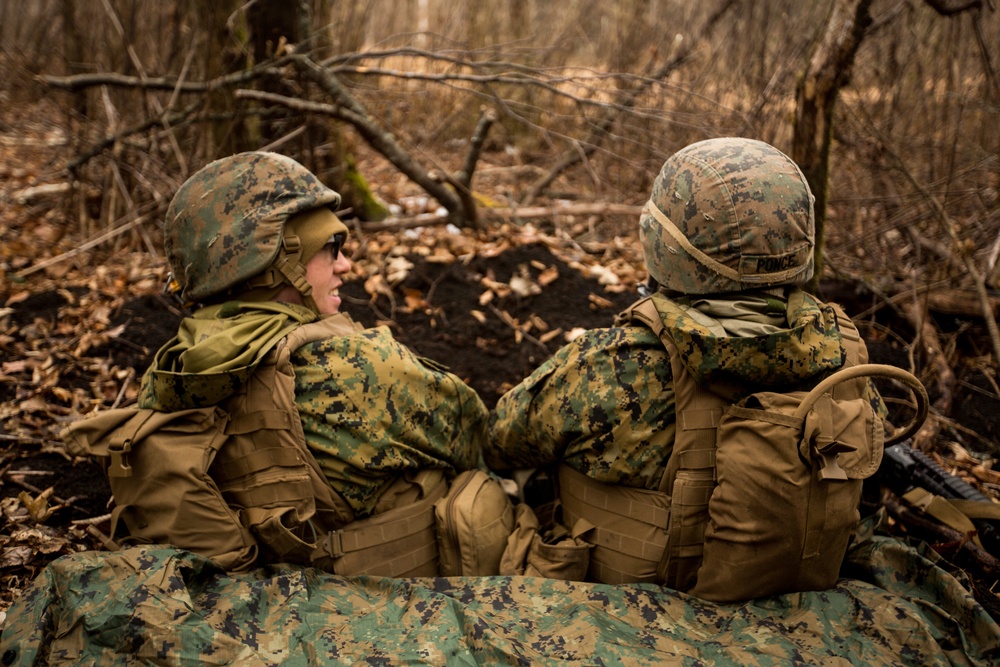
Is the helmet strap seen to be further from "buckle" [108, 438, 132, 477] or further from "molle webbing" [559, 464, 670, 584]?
"buckle" [108, 438, 132, 477]

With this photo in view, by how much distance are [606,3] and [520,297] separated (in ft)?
22.1

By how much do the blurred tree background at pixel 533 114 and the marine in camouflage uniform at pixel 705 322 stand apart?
1.63 m

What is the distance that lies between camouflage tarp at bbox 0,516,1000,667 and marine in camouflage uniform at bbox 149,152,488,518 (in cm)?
45

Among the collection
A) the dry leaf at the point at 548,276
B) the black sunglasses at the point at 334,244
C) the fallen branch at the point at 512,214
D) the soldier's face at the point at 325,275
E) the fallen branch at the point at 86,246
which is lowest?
the fallen branch at the point at 86,246

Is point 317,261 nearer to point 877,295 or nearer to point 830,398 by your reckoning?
point 830,398

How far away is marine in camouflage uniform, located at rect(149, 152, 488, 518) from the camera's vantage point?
8.25 feet

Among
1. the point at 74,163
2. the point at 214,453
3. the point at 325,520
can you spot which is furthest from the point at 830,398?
the point at 74,163

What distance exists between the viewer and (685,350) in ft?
7.52

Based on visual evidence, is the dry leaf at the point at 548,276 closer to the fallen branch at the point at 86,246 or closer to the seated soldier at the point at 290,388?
the seated soldier at the point at 290,388

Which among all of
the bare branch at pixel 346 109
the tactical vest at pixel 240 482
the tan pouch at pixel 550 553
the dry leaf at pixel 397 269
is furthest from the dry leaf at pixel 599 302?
the tactical vest at pixel 240 482

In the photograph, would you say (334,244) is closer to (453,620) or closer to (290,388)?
(290,388)

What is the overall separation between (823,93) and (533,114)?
4140 mm

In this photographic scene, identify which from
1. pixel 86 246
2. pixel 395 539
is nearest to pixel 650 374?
pixel 395 539

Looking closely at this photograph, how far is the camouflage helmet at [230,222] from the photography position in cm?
260
